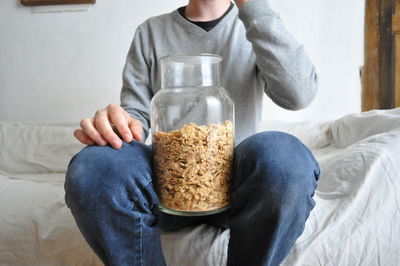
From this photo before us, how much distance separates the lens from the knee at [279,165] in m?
0.47

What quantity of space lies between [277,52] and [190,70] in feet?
0.57

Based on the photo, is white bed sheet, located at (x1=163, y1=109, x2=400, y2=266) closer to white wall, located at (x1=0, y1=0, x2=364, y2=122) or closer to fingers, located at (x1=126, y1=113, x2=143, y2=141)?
fingers, located at (x1=126, y1=113, x2=143, y2=141)

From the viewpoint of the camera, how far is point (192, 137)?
0.49 metres

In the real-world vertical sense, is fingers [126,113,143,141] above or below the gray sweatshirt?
below

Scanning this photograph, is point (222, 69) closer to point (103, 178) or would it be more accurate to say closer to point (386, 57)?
point (103, 178)

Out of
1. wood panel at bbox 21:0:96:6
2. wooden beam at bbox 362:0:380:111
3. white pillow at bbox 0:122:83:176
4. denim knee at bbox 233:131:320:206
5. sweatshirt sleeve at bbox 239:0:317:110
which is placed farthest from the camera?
wooden beam at bbox 362:0:380:111

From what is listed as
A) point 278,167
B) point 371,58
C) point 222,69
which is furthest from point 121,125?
point 371,58

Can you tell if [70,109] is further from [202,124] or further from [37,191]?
[202,124]

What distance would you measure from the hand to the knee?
195 millimetres

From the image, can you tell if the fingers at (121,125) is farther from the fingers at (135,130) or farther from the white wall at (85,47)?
the white wall at (85,47)

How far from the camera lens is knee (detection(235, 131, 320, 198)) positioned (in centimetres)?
47

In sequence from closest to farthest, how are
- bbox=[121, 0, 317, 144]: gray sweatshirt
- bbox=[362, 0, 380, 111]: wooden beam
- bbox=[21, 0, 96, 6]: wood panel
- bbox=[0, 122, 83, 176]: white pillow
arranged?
bbox=[121, 0, 317, 144]: gray sweatshirt, bbox=[0, 122, 83, 176]: white pillow, bbox=[21, 0, 96, 6]: wood panel, bbox=[362, 0, 380, 111]: wooden beam

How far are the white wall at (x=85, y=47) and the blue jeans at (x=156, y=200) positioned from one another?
4.20ft

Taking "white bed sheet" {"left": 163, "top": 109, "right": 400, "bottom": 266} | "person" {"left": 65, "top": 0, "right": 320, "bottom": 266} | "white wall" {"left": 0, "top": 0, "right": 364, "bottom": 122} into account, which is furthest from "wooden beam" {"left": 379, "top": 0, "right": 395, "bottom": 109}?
"person" {"left": 65, "top": 0, "right": 320, "bottom": 266}
